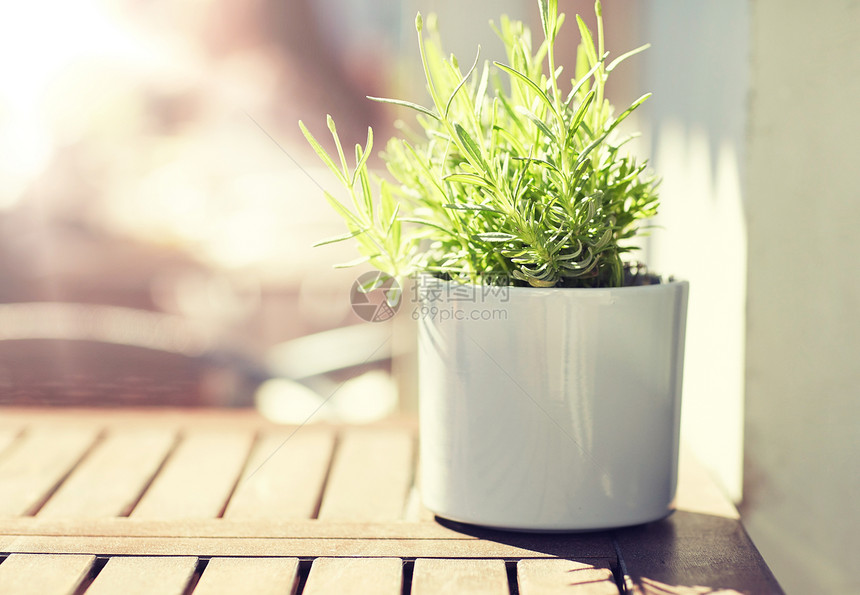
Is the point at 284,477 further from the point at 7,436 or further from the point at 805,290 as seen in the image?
the point at 805,290

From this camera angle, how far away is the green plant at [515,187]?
390 mm

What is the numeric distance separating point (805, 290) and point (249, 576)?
1.39ft

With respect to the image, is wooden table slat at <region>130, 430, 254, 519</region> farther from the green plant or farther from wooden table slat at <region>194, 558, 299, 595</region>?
the green plant

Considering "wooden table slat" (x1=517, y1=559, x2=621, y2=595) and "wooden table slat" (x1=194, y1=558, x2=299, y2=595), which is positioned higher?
"wooden table slat" (x1=517, y1=559, x2=621, y2=595)

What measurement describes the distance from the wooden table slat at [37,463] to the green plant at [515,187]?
0.97 ft

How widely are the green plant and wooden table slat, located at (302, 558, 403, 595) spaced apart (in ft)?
0.57

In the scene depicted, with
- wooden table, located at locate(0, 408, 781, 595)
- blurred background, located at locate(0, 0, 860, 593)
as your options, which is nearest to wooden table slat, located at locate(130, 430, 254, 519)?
wooden table, located at locate(0, 408, 781, 595)

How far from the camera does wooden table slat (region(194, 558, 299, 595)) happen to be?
0.38 m

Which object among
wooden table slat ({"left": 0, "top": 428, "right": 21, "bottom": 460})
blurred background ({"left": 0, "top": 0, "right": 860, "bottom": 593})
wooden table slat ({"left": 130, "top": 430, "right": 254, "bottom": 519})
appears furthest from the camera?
blurred background ({"left": 0, "top": 0, "right": 860, "bottom": 593})

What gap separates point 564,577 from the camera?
15.4 inches

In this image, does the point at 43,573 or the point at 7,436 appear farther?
the point at 7,436

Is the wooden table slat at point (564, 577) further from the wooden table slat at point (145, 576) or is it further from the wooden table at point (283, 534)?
the wooden table slat at point (145, 576)

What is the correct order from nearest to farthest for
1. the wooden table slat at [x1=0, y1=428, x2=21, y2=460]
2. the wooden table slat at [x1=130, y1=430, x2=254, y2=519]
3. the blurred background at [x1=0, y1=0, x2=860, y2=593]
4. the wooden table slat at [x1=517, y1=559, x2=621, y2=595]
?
the wooden table slat at [x1=517, y1=559, x2=621, y2=595], the wooden table slat at [x1=130, y1=430, x2=254, y2=519], the wooden table slat at [x1=0, y1=428, x2=21, y2=460], the blurred background at [x1=0, y1=0, x2=860, y2=593]

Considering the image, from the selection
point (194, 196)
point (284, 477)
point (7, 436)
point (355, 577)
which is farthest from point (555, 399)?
point (194, 196)
